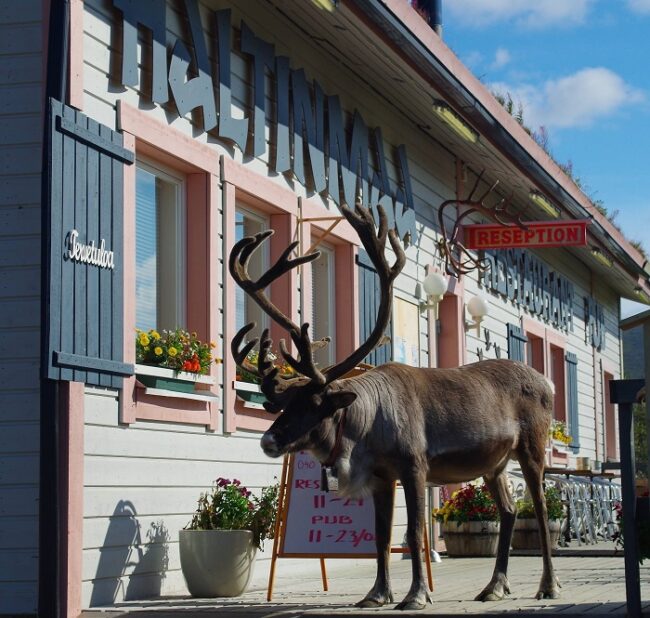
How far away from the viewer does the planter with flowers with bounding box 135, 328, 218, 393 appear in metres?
8.82

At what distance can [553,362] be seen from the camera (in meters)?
21.9

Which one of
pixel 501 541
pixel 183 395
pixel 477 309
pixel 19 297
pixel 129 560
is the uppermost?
pixel 477 309

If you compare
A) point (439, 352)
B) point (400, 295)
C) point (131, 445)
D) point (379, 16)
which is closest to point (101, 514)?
point (131, 445)

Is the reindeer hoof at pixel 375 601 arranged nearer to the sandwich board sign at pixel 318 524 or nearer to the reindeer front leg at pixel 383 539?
the reindeer front leg at pixel 383 539

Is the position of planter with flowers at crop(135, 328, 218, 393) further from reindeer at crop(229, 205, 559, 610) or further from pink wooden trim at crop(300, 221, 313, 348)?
pink wooden trim at crop(300, 221, 313, 348)

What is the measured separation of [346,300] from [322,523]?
13.3 ft

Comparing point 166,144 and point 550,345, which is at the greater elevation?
point 166,144

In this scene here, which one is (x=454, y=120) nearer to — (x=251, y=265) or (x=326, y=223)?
(x=326, y=223)

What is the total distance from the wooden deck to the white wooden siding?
0.51 m

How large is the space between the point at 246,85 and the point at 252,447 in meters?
2.82

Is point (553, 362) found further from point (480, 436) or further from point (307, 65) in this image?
point (480, 436)

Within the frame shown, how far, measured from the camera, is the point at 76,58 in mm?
8086

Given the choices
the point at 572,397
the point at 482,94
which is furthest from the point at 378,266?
the point at 572,397

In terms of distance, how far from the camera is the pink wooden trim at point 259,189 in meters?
10.1
